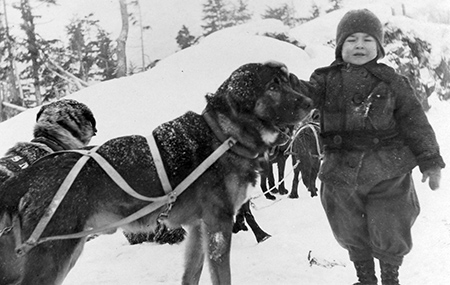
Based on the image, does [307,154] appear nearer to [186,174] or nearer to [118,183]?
[186,174]

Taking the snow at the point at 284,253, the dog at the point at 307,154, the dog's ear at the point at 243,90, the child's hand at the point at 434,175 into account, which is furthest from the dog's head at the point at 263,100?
the dog at the point at 307,154

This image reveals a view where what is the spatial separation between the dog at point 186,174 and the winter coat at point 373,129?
1.26 ft

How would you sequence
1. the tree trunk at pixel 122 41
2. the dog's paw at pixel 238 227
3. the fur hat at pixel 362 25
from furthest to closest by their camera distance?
1. the tree trunk at pixel 122 41
2. the dog's paw at pixel 238 227
3. the fur hat at pixel 362 25

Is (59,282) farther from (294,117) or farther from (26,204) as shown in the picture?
(294,117)

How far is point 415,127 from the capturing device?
8.85 ft

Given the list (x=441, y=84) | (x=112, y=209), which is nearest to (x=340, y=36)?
(x=112, y=209)

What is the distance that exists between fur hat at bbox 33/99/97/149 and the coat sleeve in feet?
8.56

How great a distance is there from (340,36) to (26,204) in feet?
8.48

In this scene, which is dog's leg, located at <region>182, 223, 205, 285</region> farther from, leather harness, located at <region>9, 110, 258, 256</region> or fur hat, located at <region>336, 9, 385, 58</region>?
fur hat, located at <region>336, 9, 385, 58</region>

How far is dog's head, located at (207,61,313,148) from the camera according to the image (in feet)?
8.75

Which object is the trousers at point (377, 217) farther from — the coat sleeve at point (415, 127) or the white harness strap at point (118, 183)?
the white harness strap at point (118, 183)

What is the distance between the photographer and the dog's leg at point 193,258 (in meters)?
2.92

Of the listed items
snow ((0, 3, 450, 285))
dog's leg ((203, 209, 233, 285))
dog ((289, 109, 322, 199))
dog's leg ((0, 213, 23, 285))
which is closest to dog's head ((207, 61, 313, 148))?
snow ((0, 3, 450, 285))

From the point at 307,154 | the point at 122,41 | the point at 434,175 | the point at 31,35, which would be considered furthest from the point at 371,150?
the point at 31,35
